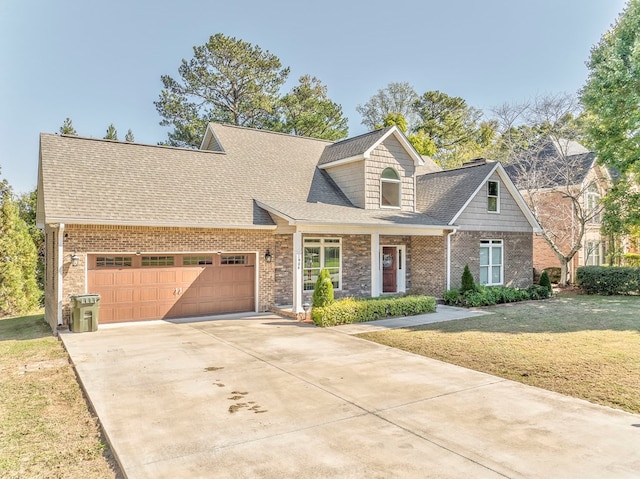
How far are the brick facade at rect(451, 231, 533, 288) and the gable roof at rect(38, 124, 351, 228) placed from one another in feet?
16.1

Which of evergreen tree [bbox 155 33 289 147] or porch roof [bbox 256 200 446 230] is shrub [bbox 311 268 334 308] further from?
evergreen tree [bbox 155 33 289 147]

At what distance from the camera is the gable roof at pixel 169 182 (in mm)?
12125

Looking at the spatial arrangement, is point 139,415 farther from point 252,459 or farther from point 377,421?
point 377,421

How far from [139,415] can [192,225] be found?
757cm

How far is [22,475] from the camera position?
4.37 meters

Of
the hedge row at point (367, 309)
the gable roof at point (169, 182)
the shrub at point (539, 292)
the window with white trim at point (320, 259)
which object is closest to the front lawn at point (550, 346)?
the hedge row at point (367, 309)

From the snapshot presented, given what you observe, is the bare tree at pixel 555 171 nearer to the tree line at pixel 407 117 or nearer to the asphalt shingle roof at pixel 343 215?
the tree line at pixel 407 117

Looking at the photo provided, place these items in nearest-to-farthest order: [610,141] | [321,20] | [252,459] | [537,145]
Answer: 1. [252,459]
2. [610,141]
3. [321,20]
4. [537,145]

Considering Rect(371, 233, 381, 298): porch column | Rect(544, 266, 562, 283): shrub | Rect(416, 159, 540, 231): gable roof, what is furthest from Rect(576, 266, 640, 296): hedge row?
Rect(371, 233, 381, 298): porch column

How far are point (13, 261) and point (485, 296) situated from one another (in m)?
18.5

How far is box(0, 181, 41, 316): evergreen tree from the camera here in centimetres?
1698

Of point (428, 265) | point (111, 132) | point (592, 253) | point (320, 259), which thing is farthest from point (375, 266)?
point (111, 132)

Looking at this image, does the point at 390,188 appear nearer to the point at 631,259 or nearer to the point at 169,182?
the point at 169,182

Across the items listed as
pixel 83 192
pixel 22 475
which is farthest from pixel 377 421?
pixel 83 192
